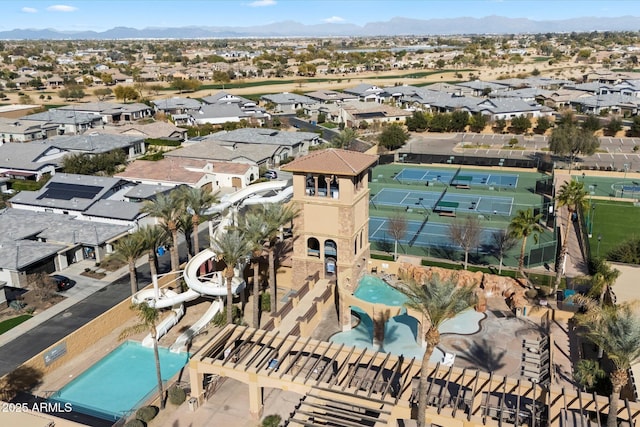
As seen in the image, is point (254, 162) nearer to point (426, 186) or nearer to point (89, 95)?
point (426, 186)

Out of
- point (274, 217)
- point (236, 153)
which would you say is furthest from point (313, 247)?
point (236, 153)

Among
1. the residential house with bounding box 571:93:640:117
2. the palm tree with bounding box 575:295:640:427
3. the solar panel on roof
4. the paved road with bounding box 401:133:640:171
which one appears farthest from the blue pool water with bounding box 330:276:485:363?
the residential house with bounding box 571:93:640:117

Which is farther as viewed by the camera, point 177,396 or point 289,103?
point 289,103

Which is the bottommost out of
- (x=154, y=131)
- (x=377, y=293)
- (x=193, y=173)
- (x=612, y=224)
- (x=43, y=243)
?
(x=612, y=224)

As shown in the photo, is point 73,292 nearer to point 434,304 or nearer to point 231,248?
point 231,248

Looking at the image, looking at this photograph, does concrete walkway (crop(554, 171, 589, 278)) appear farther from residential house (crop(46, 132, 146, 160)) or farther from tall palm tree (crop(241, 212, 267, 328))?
residential house (crop(46, 132, 146, 160))

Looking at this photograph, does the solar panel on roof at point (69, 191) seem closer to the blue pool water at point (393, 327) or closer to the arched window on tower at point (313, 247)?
the arched window on tower at point (313, 247)

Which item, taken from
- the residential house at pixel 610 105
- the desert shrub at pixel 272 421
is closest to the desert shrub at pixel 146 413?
the desert shrub at pixel 272 421
